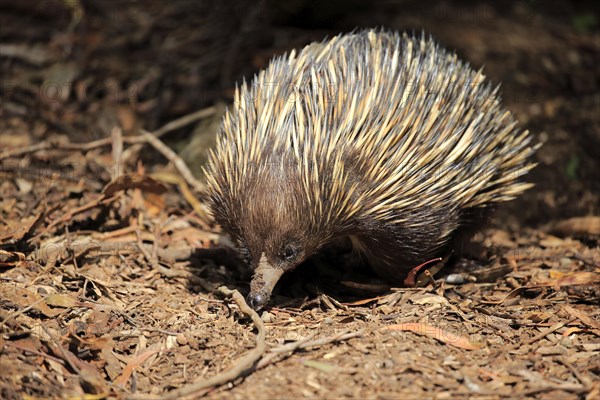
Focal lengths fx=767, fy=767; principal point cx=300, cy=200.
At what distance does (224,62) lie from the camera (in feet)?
24.1

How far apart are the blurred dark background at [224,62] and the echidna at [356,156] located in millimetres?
2045

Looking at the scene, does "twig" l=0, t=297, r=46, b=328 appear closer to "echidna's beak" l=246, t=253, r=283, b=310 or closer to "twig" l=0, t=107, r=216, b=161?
"echidna's beak" l=246, t=253, r=283, b=310

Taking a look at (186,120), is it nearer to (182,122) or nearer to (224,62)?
(182,122)

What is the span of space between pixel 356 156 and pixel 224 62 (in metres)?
3.45

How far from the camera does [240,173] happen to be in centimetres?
413

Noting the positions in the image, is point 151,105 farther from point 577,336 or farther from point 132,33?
point 577,336

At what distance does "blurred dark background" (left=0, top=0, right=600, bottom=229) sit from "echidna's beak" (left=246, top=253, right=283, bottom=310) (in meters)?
2.97

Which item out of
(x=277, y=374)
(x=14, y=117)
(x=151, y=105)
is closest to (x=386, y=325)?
(x=277, y=374)

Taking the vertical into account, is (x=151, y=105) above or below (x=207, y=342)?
above

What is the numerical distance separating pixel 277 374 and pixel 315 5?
14.5 feet

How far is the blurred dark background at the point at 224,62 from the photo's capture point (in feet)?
23.0

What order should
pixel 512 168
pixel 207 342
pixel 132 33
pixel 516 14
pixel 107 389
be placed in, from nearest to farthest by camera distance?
pixel 107 389 → pixel 207 342 → pixel 512 168 → pixel 132 33 → pixel 516 14

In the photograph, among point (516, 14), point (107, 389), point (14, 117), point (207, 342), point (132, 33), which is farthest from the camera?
point (516, 14)

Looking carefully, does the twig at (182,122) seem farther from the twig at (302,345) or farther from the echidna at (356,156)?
the twig at (302,345)
